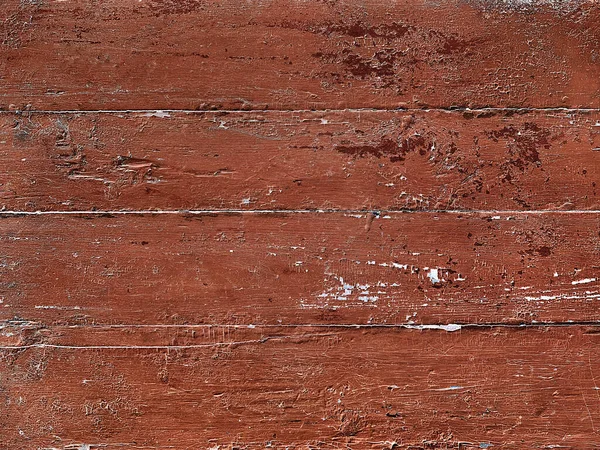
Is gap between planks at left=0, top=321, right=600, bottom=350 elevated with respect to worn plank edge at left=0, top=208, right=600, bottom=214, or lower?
lower

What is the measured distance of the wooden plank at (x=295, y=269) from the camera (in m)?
1.70

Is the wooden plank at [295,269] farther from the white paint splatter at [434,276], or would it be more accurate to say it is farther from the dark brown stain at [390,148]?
the dark brown stain at [390,148]

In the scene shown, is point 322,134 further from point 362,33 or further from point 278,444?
point 278,444

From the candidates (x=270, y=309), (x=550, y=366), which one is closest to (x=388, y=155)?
(x=270, y=309)

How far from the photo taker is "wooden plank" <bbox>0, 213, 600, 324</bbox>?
5.59 feet

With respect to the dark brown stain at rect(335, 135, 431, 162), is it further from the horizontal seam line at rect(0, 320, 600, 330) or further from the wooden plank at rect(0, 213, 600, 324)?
the horizontal seam line at rect(0, 320, 600, 330)

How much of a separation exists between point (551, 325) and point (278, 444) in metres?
1.26

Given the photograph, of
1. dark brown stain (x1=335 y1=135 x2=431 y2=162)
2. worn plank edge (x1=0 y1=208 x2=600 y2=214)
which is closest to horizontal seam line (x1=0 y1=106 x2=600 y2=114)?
dark brown stain (x1=335 y1=135 x2=431 y2=162)

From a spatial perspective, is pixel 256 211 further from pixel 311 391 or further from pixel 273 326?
pixel 311 391

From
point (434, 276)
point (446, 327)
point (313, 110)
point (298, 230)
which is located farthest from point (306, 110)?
point (446, 327)

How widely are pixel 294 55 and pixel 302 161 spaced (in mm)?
479

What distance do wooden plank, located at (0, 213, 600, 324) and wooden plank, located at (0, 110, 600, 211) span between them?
0.09 meters

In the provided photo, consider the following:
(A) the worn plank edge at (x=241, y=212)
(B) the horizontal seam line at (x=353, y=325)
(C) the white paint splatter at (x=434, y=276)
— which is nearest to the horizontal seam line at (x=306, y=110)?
(A) the worn plank edge at (x=241, y=212)

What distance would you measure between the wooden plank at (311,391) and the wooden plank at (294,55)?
3.35 feet
